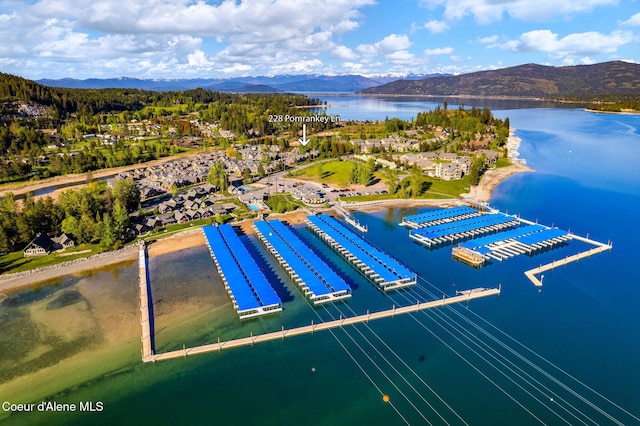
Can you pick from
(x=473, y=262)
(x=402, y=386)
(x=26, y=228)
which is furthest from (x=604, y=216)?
(x=26, y=228)

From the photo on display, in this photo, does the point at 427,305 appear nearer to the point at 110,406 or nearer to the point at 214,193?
the point at 110,406

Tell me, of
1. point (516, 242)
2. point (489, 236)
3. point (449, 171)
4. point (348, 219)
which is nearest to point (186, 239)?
point (348, 219)

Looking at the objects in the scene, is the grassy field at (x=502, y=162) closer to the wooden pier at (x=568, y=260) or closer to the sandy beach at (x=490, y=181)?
the sandy beach at (x=490, y=181)

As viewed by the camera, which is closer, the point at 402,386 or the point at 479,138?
the point at 402,386

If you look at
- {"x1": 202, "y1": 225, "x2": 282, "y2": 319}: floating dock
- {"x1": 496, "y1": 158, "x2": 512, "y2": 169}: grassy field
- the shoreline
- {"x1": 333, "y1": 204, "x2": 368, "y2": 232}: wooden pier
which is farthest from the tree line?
{"x1": 496, "y1": 158, "x2": 512, "y2": 169}: grassy field

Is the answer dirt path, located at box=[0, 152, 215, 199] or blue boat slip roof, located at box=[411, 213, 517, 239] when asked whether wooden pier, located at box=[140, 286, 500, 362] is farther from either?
dirt path, located at box=[0, 152, 215, 199]

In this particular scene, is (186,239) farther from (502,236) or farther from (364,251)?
(502,236)
